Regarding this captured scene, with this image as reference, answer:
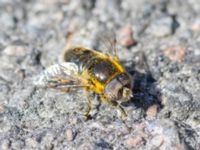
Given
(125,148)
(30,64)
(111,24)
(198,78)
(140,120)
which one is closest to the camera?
(125,148)

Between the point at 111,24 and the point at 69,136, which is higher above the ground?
the point at 111,24

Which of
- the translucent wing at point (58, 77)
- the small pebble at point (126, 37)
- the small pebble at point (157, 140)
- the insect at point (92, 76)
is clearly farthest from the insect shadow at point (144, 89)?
the translucent wing at point (58, 77)

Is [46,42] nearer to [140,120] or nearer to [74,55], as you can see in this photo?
[74,55]

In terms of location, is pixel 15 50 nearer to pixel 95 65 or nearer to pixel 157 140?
pixel 95 65

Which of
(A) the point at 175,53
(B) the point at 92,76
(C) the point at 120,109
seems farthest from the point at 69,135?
(A) the point at 175,53

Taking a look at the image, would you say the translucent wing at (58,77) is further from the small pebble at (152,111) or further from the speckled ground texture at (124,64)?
the small pebble at (152,111)

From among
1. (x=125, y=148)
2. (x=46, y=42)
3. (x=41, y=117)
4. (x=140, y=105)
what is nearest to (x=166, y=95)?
(x=140, y=105)

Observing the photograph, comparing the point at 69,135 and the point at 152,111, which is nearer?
the point at 69,135

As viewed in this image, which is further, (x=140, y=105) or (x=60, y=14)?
(x=60, y=14)
